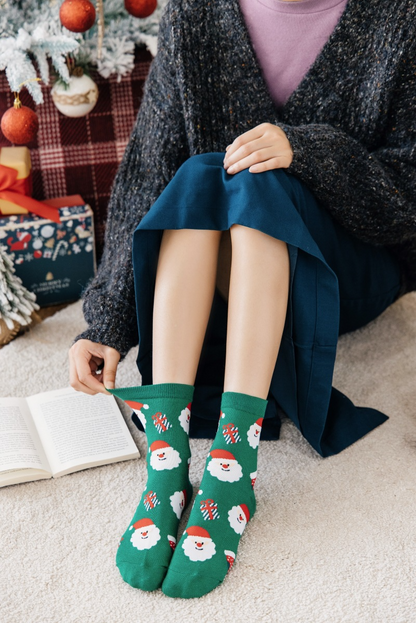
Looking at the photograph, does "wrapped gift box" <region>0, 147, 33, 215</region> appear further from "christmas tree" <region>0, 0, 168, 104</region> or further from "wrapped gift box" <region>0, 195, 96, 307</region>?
"christmas tree" <region>0, 0, 168, 104</region>

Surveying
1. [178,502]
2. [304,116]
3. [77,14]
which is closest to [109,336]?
[178,502]

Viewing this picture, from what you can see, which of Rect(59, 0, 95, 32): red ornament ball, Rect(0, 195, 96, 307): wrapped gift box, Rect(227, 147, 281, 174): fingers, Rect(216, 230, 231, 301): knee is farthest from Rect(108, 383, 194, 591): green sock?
Rect(59, 0, 95, 32): red ornament ball

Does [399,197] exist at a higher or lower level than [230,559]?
higher

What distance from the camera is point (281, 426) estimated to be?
111 centimetres

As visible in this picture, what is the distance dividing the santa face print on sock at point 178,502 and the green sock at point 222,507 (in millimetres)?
27

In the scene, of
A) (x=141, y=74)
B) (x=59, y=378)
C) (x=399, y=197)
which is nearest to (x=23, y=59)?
(x=141, y=74)

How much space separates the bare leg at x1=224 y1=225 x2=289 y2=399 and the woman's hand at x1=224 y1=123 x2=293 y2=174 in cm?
10

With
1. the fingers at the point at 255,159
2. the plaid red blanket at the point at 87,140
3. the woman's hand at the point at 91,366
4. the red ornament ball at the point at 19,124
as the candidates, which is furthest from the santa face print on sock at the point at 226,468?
the plaid red blanket at the point at 87,140

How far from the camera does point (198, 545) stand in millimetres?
795

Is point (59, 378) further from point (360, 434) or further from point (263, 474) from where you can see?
point (360, 434)

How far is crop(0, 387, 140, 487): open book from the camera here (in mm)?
981

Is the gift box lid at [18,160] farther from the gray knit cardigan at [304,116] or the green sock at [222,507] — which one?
the green sock at [222,507]

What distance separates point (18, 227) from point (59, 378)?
381 mm

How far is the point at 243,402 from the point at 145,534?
22cm
